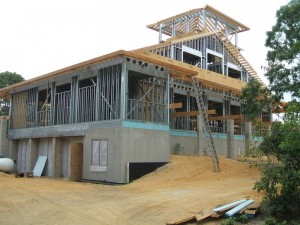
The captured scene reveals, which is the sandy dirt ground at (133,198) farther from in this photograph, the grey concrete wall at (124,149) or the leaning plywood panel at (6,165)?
the leaning plywood panel at (6,165)

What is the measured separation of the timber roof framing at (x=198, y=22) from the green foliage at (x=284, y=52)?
22.8 m

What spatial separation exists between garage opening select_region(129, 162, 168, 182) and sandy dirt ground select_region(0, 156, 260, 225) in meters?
0.30

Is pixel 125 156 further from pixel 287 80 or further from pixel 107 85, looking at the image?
pixel 287 80

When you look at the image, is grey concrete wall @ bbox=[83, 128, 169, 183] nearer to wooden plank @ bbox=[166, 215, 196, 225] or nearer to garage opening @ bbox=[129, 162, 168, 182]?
garage opening @ bbox=[129, 162, 168, 182]

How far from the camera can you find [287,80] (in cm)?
1753

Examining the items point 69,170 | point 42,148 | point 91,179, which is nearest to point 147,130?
point 91,179

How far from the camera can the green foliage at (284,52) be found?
1645 cm

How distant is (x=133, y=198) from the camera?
13.2 m

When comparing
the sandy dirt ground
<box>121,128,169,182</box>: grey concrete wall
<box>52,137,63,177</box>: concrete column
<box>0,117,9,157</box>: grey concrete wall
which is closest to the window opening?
the sandy dirt ground

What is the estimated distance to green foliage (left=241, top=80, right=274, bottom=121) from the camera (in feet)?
63.9

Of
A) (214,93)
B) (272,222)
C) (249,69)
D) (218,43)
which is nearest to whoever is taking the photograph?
(272,222)

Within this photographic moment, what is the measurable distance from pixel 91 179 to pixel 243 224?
11.6m

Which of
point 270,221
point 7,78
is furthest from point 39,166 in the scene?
point 7,78

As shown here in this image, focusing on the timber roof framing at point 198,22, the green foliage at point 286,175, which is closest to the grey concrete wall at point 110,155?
the green foliage at point 286,175
